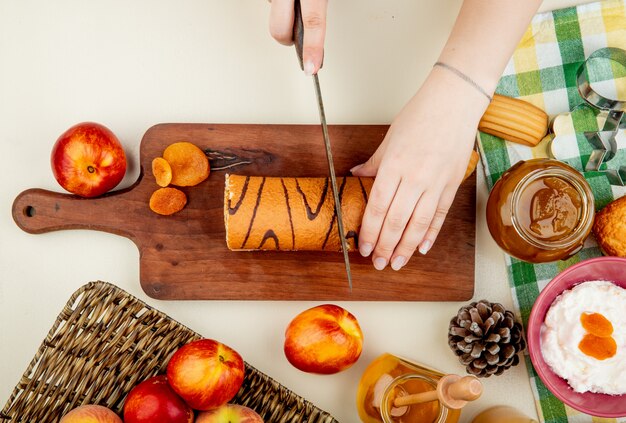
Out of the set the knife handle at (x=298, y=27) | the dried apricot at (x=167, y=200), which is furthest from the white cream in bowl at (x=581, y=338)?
the dried apricot at (x=167, y=200)

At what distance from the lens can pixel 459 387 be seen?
94cm

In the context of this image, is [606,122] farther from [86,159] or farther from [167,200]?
[86,159]

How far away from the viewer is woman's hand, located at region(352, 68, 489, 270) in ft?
3.79

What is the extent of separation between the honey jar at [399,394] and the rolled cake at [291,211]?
0.27 metres

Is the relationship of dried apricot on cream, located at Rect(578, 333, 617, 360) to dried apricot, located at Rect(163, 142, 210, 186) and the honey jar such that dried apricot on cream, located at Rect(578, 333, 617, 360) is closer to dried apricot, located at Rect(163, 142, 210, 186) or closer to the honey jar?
the honey jar

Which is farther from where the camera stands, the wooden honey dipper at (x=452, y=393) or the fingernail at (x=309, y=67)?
the fingernail at (x=309, y=67)

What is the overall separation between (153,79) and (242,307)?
56 cm

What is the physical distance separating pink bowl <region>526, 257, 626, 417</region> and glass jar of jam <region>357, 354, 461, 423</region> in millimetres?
189

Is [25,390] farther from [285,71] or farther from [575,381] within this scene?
[575,381]

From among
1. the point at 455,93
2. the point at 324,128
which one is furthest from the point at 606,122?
the point at 324,128

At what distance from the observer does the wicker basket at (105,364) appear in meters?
1.14

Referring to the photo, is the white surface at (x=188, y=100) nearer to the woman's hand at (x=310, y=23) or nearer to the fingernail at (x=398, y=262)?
the fingernail at (x=398, y=262)

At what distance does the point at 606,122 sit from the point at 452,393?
2.41 feet

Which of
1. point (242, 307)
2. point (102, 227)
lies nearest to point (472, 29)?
point (242, 307)
